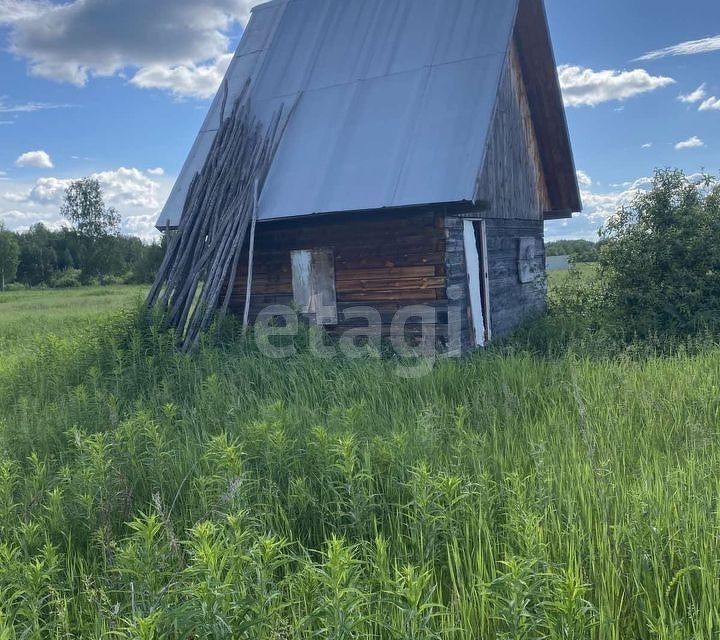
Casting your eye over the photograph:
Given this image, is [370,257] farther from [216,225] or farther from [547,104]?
[547,104]

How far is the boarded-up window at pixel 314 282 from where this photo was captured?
10.2 m

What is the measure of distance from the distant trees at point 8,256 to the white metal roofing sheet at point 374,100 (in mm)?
65741

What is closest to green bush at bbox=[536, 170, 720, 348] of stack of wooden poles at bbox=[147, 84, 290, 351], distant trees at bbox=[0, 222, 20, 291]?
stack of wooden poles at bbox=[147, 84, 290, 351]

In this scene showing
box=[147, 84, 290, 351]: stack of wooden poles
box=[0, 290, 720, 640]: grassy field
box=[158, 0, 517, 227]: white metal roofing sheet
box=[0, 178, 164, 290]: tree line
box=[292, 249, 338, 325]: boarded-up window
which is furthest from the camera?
box=[0, 178, 164, 290]: tree line

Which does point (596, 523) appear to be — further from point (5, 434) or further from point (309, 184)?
point (309, 184)

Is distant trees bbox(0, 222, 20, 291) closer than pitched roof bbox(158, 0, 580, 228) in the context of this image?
No

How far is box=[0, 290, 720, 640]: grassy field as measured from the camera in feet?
7.90

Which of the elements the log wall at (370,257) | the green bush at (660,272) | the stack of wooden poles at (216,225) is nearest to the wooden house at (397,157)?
the log wall at (370,257)

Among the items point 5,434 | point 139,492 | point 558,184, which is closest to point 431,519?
point 139,492

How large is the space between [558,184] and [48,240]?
251 feet

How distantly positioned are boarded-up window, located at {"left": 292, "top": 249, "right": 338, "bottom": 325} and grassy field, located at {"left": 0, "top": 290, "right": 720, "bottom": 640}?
3588mm

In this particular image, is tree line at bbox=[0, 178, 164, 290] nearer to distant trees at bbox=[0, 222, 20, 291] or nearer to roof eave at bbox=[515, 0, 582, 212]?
distant trees at bbox=[0, 222, 20, 291]

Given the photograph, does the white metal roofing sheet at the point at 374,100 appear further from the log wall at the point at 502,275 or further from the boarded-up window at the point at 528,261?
the boarded-up window at the point at 528,261

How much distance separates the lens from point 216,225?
1048cm
